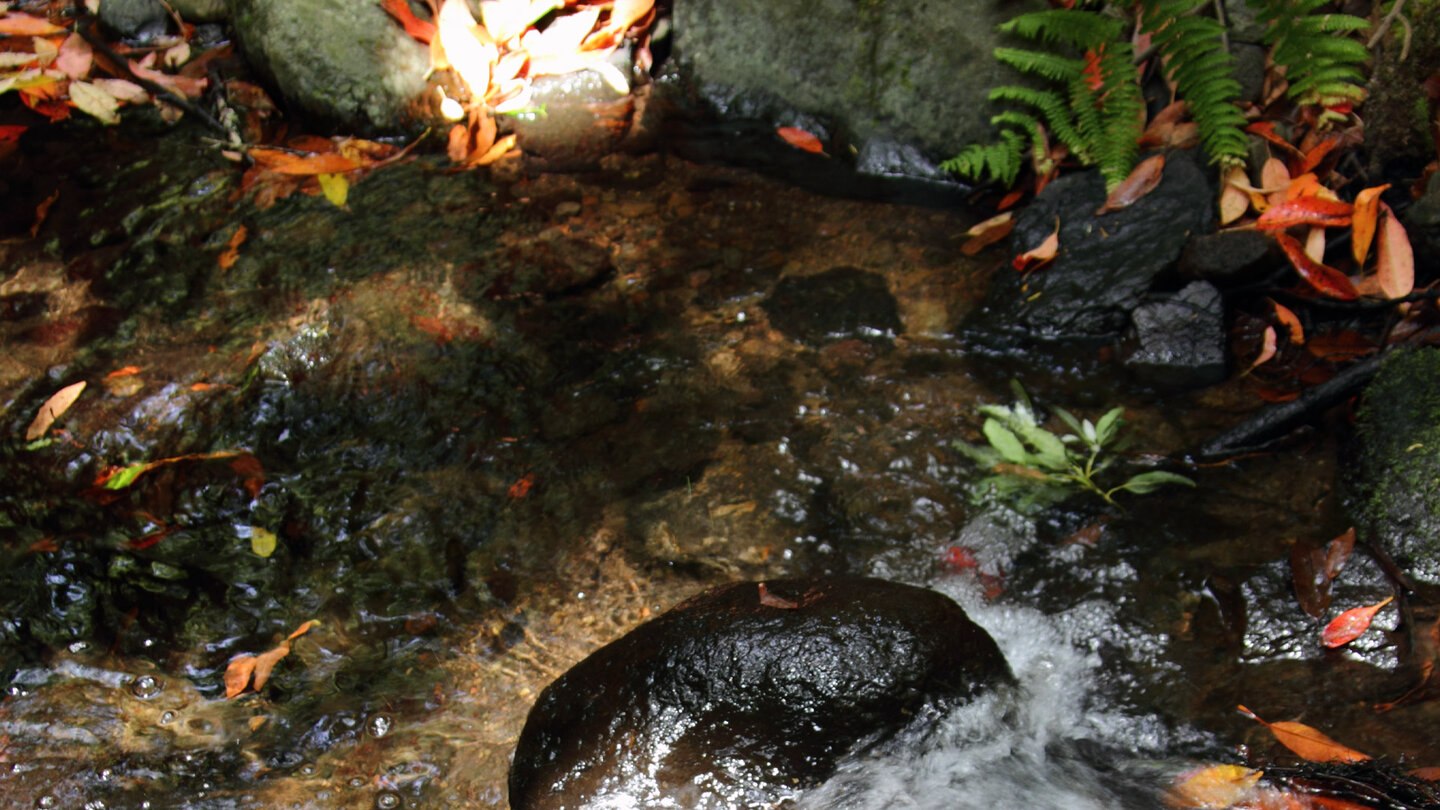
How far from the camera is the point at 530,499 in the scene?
3275 mm

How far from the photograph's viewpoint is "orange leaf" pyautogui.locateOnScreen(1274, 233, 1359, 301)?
3494mm

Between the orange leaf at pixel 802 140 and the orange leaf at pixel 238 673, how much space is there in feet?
12.8

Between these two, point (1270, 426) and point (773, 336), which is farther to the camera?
point (773, 336)

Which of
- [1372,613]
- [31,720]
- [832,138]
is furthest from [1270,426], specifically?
[31,720]

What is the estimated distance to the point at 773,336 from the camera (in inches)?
153

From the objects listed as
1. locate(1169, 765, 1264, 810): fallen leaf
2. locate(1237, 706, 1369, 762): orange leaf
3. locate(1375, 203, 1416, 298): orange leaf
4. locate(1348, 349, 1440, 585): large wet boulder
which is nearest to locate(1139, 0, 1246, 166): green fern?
locate(1375, 203, 1416, 298): orange leaf

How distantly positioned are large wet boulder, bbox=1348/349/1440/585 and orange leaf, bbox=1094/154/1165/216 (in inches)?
51.6

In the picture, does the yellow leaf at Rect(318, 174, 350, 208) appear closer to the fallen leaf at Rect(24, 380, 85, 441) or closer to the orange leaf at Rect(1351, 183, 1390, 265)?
the fallen leaf at Rect(24, 380, 85, 441)

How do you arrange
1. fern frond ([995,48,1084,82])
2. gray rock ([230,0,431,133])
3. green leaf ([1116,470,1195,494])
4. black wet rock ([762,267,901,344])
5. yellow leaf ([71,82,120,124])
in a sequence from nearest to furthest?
green leaf ([1116,470,1195,494]) → black wet rock ([762,267,901,344]) → fern frond ([995,48,1084,82]) → gray rock ([230,0,431,133]) → yellow leaf ([71,82,120,124])

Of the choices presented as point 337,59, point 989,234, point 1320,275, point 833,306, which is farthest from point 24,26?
point 1320,275

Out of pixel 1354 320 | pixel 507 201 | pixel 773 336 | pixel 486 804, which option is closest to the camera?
pixel 486 804

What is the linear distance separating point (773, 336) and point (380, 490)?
183 cm

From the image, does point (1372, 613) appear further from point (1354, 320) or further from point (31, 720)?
point (31, 720)

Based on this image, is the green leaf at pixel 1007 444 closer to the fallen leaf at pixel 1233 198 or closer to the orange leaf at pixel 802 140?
the fallen leaf at pixel 1233 198
